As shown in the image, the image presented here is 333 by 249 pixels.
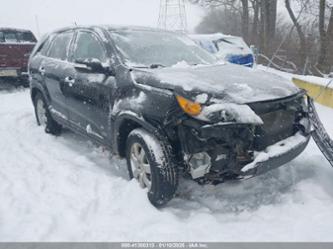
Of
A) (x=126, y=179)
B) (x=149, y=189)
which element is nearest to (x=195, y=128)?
(x=149, y=189)

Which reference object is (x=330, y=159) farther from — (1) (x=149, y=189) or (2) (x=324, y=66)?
(2) (x=324, y=66)

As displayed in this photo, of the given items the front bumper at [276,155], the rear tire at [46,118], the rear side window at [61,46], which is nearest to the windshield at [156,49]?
the rear side window at [61,46]

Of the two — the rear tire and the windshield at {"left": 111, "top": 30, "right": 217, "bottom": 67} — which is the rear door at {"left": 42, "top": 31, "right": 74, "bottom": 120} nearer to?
the rear tire

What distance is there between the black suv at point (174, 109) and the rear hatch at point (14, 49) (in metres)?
5.49

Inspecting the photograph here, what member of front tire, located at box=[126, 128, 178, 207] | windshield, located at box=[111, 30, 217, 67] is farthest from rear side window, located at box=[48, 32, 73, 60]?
front tire, located at box=[126, 128, 178, 207]

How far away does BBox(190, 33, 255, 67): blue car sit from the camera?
9.44m

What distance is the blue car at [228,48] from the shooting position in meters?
9.44

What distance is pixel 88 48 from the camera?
167 inches

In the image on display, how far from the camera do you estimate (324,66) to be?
11.4 metres

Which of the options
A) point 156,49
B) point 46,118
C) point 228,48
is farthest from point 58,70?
point 228,48

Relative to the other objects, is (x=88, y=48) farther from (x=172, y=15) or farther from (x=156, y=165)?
(x=172, y=15)

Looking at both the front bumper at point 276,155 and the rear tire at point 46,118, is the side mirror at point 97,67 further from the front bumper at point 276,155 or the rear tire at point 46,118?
the rear tire at point 46,118

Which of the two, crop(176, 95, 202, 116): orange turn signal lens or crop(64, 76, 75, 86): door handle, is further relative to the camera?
crop(64, 76, 75, 86): door handle

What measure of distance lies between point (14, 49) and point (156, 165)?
25.7 ft
